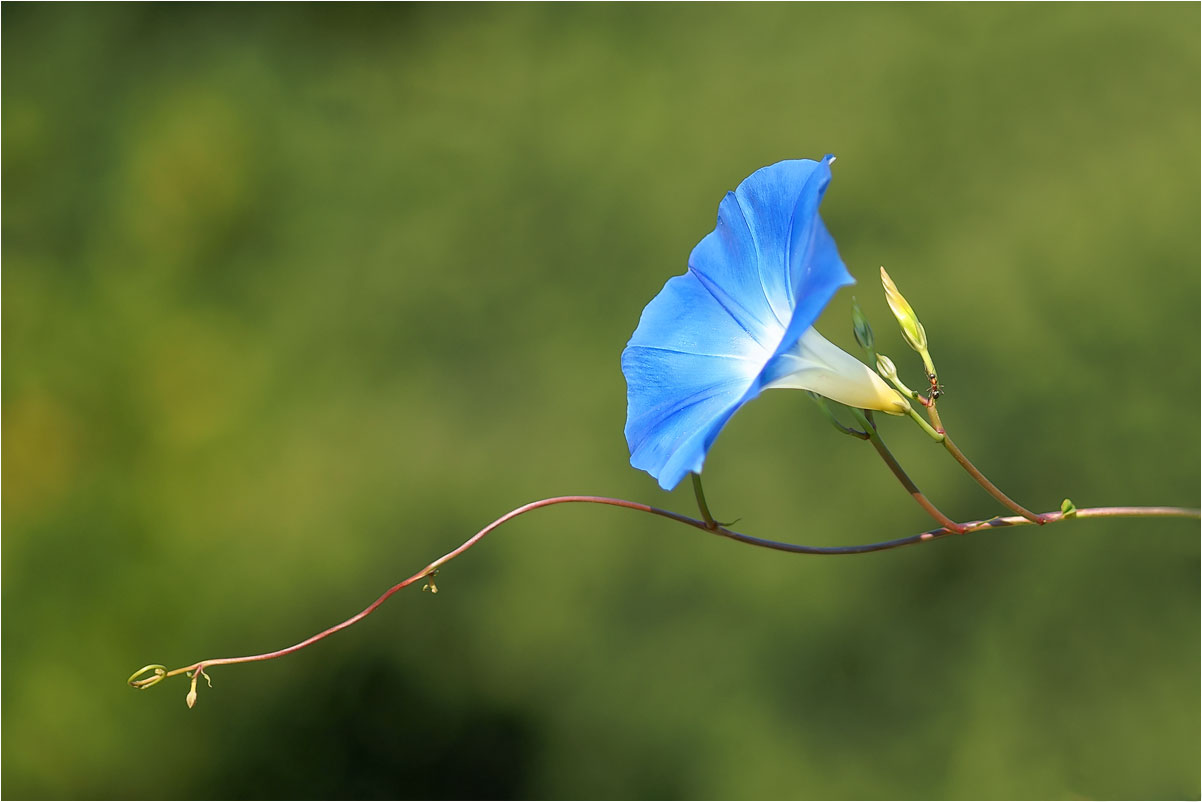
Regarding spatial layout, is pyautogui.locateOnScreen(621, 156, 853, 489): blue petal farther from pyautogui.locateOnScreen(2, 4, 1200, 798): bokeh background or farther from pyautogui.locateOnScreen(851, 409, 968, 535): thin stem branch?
pyautogui.locateOnScreen(2, 4, 1200, 798): bokeh background

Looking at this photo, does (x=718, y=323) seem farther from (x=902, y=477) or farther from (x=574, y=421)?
(x=574, y=421)

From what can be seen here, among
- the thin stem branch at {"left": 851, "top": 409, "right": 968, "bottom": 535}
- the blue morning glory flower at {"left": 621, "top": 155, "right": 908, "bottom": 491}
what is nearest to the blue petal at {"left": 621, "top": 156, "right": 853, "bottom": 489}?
the blue morning glory flower at {"left": 621, "top": 155, "right": 908, "bottom": 491}

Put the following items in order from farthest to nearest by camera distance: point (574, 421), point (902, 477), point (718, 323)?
point (574, 421) < point (718, 323) < point (902, 477)

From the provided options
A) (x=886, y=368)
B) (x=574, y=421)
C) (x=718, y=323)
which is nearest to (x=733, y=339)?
(x=718, y=323)

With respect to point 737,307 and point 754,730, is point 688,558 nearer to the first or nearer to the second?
point 754,730

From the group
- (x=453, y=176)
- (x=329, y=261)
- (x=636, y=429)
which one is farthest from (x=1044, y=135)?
(x=636, y=429)
